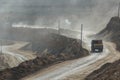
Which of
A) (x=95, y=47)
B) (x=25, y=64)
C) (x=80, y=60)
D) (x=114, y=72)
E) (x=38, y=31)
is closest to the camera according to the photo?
(x=114, y=72)

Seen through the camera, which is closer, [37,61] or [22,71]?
[22,71]

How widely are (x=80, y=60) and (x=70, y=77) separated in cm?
1227

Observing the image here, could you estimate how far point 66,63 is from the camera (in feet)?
169

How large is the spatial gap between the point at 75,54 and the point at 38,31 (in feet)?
299

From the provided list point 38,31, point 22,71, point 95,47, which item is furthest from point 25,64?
point 38,31

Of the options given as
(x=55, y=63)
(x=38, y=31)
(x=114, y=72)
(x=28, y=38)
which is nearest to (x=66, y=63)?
(x=55, y=63)

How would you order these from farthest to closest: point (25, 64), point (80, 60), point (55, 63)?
point (80, 60) → point (55, 63) → point (25, 64)

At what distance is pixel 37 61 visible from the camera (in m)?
48.9

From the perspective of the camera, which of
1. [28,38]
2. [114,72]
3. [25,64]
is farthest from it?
[28,38]

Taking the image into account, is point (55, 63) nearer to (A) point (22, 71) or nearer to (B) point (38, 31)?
(A) point (22, 71)

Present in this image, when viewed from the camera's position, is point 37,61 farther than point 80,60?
No

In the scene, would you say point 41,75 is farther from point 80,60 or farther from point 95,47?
point 95,47

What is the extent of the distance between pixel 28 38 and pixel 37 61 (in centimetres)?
11345

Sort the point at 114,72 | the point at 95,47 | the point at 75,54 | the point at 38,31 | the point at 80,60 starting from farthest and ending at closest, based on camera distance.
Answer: the point at 38,31
the point at 95,47
the point at 75,54
the point at 80,60
the point at 114,72
